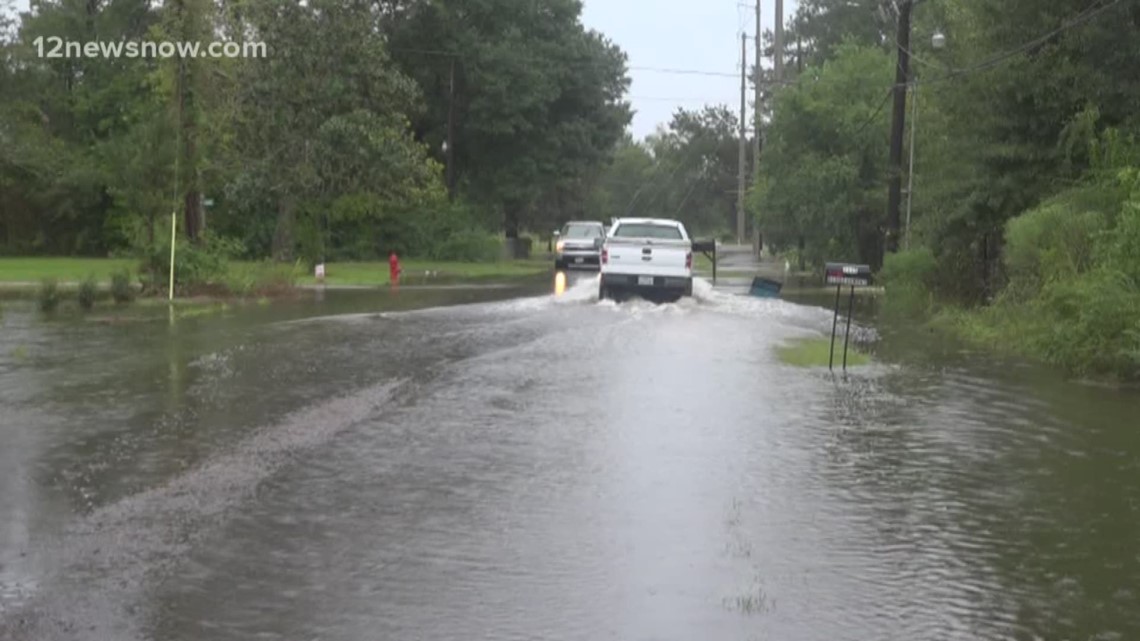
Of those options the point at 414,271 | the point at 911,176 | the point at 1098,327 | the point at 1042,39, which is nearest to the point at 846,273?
the point at 1098,327

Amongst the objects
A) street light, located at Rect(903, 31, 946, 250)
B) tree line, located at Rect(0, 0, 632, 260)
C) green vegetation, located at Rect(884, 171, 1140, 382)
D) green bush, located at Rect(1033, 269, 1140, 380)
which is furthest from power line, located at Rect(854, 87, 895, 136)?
green bush, located at Rect(1033, 269, 1140, 380)

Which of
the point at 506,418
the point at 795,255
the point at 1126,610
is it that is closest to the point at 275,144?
the point at 795,255

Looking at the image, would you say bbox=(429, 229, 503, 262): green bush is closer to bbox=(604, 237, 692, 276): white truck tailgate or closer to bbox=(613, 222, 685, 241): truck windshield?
bbox=(613, 222, 685, 241): truck windshield

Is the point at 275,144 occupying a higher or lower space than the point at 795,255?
higher

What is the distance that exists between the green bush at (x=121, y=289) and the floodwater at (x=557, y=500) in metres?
9.50

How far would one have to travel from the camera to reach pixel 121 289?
25.3m

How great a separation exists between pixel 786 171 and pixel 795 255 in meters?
8.96

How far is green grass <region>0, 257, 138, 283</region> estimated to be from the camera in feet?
109

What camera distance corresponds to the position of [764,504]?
864 centimetres

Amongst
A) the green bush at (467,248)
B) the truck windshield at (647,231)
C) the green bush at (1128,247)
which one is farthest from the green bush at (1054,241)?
the green bush at (467,248)

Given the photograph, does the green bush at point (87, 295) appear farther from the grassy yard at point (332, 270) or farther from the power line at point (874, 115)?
the power line at point (874, 115)

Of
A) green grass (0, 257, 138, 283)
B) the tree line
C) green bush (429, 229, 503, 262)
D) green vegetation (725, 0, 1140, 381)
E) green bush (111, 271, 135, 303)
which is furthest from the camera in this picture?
green bush (429, 229, 503, 262)

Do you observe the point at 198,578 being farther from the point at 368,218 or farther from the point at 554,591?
the point at 368,218

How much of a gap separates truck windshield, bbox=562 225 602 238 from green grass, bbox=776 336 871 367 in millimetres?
25666
